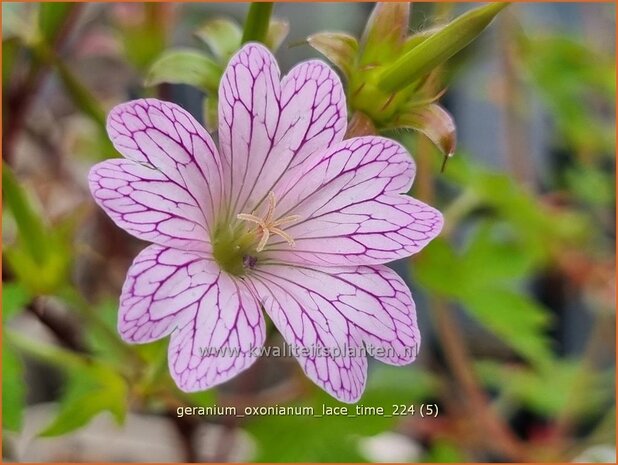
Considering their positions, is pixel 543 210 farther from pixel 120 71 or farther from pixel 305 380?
pixel 120 71

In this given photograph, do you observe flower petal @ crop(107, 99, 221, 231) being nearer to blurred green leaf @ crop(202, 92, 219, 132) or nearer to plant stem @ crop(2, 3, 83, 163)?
blurred green leaf @ crop(202, 92, 219, 132)

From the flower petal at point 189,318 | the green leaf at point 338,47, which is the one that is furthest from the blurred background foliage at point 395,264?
the flower petal at point 189,318

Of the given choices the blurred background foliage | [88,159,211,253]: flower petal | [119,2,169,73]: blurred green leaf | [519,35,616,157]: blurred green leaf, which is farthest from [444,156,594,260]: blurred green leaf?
[88,159,211,253]: flower petal

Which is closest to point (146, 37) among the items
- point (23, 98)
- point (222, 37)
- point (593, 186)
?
point (23, 98)

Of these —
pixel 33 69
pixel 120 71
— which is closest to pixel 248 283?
pixel 33 69

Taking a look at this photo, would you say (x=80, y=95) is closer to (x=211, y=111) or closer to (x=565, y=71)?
(x=211, y=111)

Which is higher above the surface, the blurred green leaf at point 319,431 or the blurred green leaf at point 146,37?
the blurred green leaf at point 146,37

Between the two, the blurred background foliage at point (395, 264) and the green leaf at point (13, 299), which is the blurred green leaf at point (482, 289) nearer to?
the blurred background foliage at point (395, 264)
